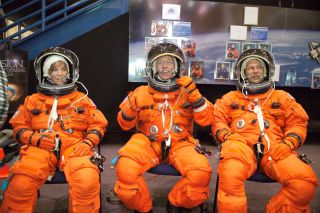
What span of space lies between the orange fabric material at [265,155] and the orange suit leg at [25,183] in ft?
3.41

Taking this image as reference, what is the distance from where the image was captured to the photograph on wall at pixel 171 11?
3.69 m

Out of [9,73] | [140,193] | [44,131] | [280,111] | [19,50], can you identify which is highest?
[19,50]

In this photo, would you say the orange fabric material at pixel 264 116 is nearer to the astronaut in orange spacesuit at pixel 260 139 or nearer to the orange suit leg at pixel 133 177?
the astronaut in orange spacesuit at pixel 260 139

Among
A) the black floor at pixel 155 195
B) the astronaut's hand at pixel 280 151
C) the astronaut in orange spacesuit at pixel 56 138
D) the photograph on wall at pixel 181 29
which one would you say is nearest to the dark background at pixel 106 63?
the photograph on wall at pixel 181 29

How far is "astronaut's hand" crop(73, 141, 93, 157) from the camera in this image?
5.94 feet

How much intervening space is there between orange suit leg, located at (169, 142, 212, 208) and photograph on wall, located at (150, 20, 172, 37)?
223cm

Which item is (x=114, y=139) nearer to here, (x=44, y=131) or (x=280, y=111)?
(x=44, y=131)

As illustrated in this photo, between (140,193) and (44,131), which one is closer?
→ (140,193)

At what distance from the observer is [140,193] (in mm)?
1761

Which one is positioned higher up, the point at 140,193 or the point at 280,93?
the point at 280,93

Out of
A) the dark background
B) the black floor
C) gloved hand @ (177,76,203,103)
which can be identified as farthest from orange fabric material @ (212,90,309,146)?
the dark background

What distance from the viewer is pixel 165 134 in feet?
6.66

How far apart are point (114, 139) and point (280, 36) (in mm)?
2650

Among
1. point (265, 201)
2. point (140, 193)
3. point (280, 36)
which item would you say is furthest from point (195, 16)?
point (140, 193)
